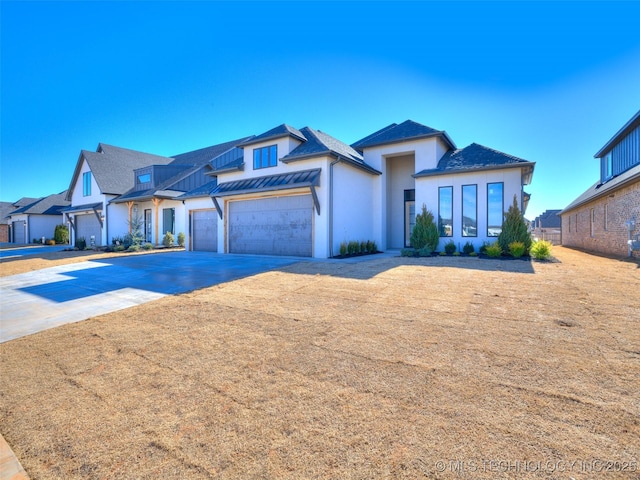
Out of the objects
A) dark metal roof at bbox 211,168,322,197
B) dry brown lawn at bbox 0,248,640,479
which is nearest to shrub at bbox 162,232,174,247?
dark metal roof at bbox 211,168,322,197

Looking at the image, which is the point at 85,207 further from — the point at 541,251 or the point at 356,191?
the point at 541,251

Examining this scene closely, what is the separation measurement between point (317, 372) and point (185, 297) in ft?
14.6

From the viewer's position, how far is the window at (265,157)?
14.9m

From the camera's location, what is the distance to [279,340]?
3902 millimetres

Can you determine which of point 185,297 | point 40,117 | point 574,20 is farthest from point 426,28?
point 40,117

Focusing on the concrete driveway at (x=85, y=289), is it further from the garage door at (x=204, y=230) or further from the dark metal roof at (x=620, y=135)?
the dark metal roof at (x=620, y=135)

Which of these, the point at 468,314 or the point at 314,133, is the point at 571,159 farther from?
the point at 468,314

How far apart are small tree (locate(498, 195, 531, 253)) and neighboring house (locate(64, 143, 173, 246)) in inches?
944

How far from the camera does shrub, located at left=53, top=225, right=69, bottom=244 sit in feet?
98.8

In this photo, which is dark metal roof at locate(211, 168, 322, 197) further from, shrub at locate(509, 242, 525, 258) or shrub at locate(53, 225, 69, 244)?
shrub at locate(53, 225, 69, 244)

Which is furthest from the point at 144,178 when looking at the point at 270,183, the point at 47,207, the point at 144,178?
the point at 47,207

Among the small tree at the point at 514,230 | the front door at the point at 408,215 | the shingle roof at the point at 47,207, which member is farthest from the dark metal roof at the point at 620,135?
the shingle roof at the point at 47,207

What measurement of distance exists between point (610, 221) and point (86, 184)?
37904mm

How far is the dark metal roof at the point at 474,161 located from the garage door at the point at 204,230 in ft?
40.1
